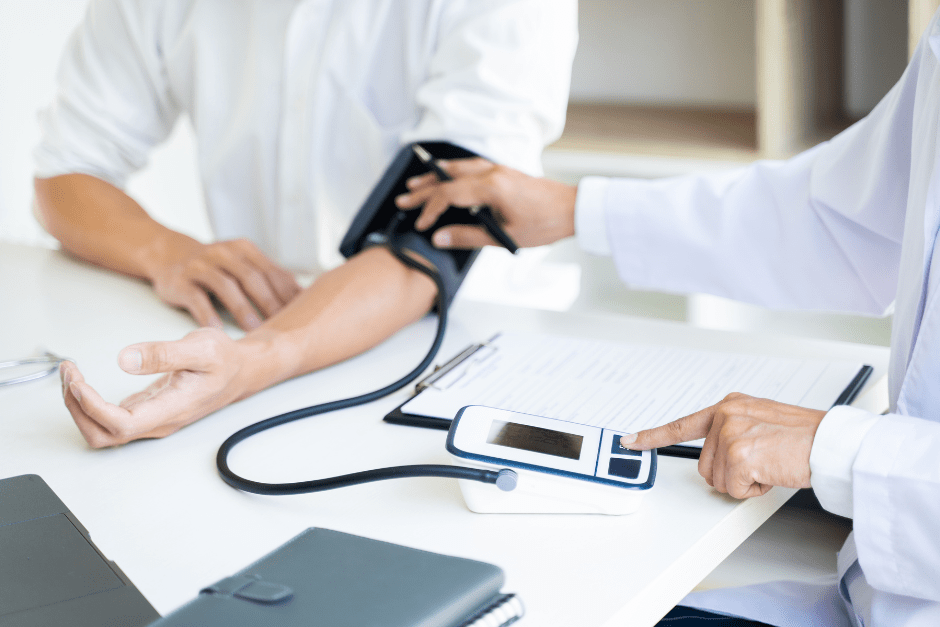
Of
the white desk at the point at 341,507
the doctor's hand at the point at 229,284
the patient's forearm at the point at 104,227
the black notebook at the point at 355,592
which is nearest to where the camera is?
the black notebook at the point at 355,592

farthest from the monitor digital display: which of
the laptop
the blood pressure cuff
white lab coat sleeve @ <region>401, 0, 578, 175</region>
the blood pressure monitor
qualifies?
white lab coat sleeve @ <region>401, 0, 578, 175</region>

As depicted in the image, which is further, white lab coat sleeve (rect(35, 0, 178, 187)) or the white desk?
white lab coat sleeve (rect(35, 0, 178, 187))

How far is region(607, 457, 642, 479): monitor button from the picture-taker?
0.58m

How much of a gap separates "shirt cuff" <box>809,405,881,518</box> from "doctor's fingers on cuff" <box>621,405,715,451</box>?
0.08 m

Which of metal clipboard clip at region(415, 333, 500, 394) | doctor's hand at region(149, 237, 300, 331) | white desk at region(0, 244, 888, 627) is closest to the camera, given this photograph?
white desk at region(0, 244, 888, 627)

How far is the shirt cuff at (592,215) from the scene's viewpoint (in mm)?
1023

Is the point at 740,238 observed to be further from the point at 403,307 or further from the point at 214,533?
the point at 214,533

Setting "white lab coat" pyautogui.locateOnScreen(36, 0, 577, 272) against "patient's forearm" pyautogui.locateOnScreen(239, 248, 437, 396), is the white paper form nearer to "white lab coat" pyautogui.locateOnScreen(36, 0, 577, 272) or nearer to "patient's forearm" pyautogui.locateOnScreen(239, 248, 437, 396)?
"patient's forearm" pyautogui.locateOnScreen(239, 248, 437, 396)

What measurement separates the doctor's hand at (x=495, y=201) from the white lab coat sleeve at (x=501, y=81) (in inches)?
2.3

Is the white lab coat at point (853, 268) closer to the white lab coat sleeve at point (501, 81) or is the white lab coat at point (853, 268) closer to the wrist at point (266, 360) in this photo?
the white lab coat sleeve at point (501, 81)

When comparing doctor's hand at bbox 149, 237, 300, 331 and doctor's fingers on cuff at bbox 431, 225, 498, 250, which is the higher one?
doctor's fingers on cuff at bbox 431, 225, 498, 250

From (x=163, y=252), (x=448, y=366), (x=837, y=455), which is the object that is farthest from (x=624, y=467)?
(x=163, y=252)

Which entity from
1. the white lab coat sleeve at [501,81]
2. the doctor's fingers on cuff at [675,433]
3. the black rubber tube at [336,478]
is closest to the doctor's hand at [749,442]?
the doctor's fingers on cuff at [675,433]

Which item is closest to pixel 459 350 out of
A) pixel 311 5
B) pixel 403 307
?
pixel 403 307
